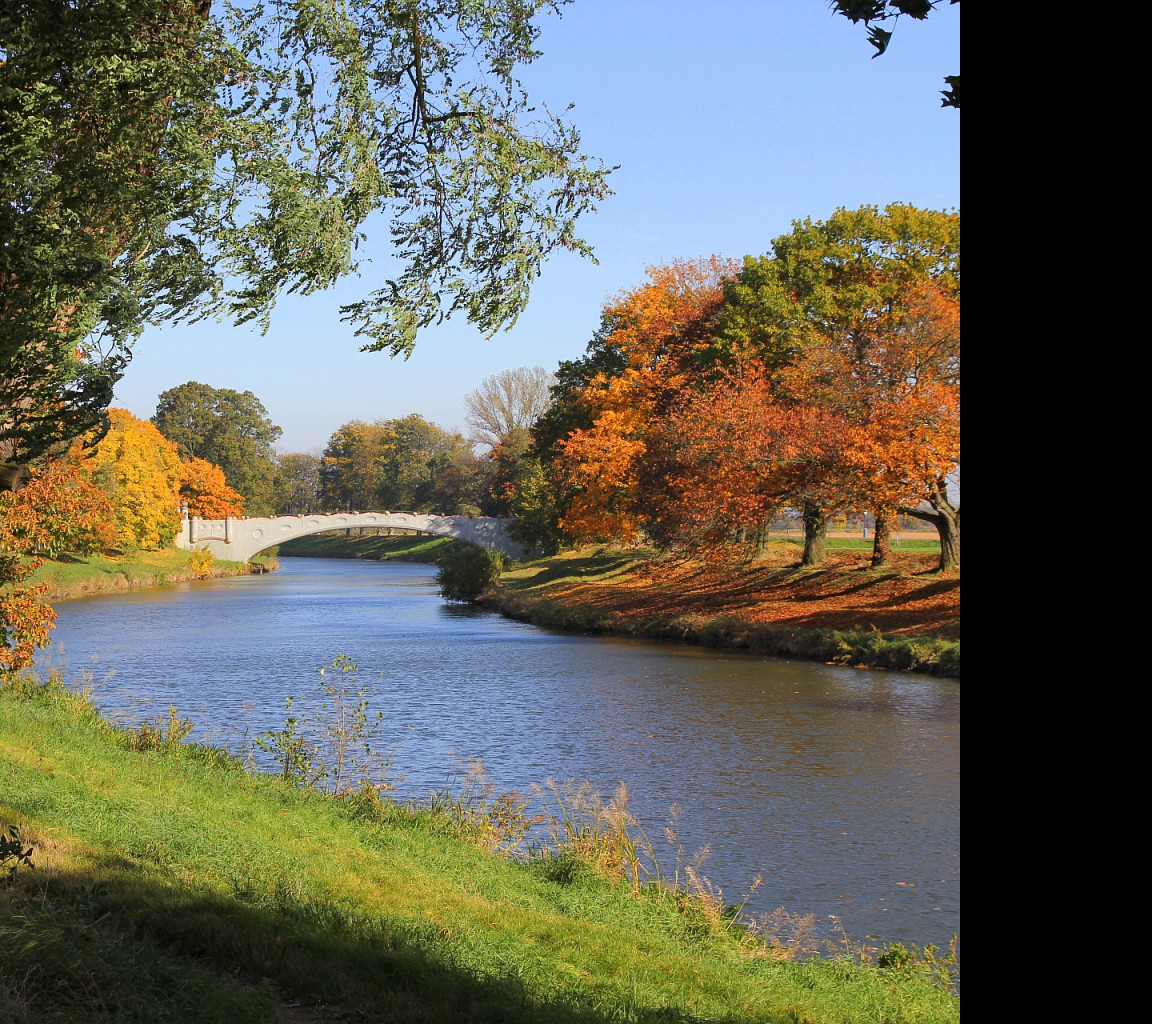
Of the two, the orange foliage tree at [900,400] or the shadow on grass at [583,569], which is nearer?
the orange foliage tree at [900,400]

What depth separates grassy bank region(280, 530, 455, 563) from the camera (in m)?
72.6

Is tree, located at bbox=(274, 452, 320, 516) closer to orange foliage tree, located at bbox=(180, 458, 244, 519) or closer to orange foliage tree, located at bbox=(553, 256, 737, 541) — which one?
orange foliage tree, located at bbox=(180, 458, 244, 519)

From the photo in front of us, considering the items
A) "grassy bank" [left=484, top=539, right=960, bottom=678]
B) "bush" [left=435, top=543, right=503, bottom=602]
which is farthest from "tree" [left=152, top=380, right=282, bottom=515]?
"grassy bank" [left=484, top=539, right=960, bottom=678]

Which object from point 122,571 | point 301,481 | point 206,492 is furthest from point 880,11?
point 301,481

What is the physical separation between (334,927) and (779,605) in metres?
22.1

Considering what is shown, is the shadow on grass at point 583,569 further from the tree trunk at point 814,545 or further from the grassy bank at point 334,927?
the grassy bank at point 334,927

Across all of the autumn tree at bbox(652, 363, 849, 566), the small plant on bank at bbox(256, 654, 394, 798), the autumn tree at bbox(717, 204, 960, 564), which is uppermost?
the autumn tree at bbox(717, 204, 960, 564)

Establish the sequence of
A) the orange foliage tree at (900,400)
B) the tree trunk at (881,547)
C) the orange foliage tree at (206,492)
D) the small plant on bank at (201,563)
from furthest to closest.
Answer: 1. the orange foliage tree at (206,492)
2. the small plant on bank at (201,563)
3. the tree trunk at (881,547)
4. the orange foliage tree at (900,400)

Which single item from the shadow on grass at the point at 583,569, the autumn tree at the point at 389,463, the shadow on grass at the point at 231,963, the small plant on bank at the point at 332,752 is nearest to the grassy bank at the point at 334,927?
the shadow on grass at the point at 231,963

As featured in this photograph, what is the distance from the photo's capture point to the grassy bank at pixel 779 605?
2238 centimetres

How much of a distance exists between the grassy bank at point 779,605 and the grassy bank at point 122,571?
14.4 m

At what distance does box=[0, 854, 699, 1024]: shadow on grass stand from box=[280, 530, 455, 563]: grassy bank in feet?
214

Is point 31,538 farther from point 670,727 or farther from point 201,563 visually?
point 201,563
